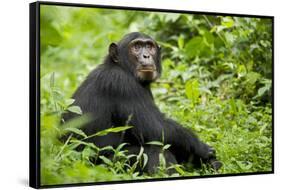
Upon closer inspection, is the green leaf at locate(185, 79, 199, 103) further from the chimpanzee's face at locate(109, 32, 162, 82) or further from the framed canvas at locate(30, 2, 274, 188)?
the chimpanzee's face at locate(109, 32, 162, 82)

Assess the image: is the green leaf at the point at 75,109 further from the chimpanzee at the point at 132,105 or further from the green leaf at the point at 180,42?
the green leaf at the point at 180,42

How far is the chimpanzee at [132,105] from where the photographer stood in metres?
5.87

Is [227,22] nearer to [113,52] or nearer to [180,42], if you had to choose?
[180,42]

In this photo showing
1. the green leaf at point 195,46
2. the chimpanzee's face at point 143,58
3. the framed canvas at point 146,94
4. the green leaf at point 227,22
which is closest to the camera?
the framed canvas at point 146,94

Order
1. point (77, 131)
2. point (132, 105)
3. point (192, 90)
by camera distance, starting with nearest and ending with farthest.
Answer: point (77, 131) → point (132, 105) → point (192, 90)

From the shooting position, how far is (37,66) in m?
5.54

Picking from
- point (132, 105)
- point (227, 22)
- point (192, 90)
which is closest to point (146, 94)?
point (132, 105)

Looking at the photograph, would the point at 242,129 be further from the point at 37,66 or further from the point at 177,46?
the point at 37,66

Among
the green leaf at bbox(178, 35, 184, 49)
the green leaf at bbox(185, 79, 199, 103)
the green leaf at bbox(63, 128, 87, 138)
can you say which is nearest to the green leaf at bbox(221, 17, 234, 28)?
the green leaf at bbox(178, 35, 184, 49)

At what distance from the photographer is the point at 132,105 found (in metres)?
5.92

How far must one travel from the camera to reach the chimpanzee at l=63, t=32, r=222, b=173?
5871 millimetres

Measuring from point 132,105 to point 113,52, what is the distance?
547mm

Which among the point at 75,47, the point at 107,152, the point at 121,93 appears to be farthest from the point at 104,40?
the point at 107,152

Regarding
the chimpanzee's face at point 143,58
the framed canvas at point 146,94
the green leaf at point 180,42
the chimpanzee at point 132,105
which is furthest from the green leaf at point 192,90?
the chimpanzee's face at point 143,58
